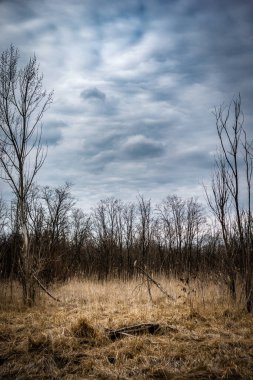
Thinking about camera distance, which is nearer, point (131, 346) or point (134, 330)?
point (131, 346)

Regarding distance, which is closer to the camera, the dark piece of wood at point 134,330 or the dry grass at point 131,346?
the dry grass at point 131,346

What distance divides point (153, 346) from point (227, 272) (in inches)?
145

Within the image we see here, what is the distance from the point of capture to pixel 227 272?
724cm

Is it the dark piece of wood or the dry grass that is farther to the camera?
the dark piece of wood

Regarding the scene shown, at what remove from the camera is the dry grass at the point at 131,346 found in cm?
340

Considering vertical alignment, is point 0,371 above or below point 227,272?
below

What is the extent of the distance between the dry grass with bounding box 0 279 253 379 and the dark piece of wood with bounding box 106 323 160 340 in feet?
0.44

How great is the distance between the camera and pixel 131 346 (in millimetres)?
4145

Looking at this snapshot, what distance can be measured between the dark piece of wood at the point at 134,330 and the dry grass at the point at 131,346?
135mm

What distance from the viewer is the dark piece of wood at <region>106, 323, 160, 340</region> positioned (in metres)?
4.74

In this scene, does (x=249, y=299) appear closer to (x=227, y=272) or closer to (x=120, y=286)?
(x=227, y=272)

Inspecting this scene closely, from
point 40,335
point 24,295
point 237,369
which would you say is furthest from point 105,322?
point 24,295

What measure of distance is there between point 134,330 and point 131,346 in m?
0.73

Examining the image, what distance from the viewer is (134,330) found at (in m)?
4.87
